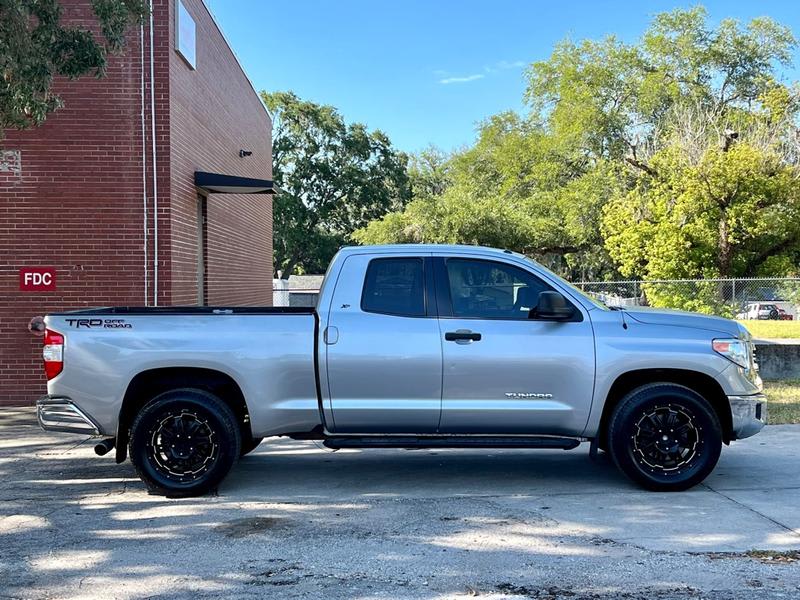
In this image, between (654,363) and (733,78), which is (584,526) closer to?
(654,363)

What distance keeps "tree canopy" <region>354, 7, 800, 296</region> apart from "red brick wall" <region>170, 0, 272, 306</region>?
13.9 meters

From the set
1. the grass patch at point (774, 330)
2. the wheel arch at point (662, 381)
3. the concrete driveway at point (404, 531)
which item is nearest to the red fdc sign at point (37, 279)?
the concrete driveway at point (404, 531)

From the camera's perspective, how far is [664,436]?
5969mm

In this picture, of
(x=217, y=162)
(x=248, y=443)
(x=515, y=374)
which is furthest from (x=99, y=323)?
(x=217, y=162)

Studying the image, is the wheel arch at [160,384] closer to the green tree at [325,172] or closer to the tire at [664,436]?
the tire at [664,436]

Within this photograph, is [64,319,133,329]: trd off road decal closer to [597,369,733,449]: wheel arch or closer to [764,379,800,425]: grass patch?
[597,369,733,449]: wheel arch

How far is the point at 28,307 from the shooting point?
1020 centimetres

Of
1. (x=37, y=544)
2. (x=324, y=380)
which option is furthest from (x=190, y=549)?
(x=324, y=380)

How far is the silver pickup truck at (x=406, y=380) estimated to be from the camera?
19.3 feet

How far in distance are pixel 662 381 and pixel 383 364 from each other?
232 cm

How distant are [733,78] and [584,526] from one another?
1722 inches

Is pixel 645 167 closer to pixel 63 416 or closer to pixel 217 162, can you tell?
pixel 217 162

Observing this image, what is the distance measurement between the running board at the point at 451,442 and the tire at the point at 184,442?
0.85 m

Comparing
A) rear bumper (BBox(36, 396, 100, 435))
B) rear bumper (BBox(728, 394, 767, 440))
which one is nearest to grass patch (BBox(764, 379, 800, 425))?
rear bumper (BBox(728, 394, 767, 440))
